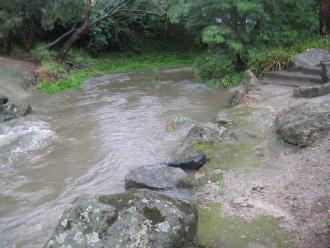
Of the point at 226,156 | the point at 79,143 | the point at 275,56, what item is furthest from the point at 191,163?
the point at 275,56

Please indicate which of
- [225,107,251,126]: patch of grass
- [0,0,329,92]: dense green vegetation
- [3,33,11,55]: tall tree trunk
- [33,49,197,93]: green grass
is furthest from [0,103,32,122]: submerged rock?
[3,33,11,55]: tall tree trunk

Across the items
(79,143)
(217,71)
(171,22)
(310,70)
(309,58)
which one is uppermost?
(171,22)

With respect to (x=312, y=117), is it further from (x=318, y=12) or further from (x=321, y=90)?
(x=318, y=12)

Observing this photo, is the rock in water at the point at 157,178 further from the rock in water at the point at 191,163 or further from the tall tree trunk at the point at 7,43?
the tall tree trunk at the point at 7,43

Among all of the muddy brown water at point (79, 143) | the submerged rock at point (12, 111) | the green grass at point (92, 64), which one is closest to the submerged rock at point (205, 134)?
the muddy brown water at point (79, 143)

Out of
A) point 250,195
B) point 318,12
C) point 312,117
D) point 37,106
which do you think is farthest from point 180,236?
point 318,12

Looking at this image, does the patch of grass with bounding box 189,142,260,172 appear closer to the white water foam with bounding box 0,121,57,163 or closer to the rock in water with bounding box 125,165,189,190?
the rock in water with bounding box 125,165,189,190

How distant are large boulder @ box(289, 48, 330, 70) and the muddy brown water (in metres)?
2.12

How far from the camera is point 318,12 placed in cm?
1532

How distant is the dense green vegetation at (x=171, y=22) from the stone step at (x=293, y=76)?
37cm

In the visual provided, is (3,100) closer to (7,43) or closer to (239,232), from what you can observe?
(7,43)

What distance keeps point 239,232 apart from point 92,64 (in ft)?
51.6

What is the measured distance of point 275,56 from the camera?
13.0 m

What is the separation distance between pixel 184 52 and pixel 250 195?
18.2m
